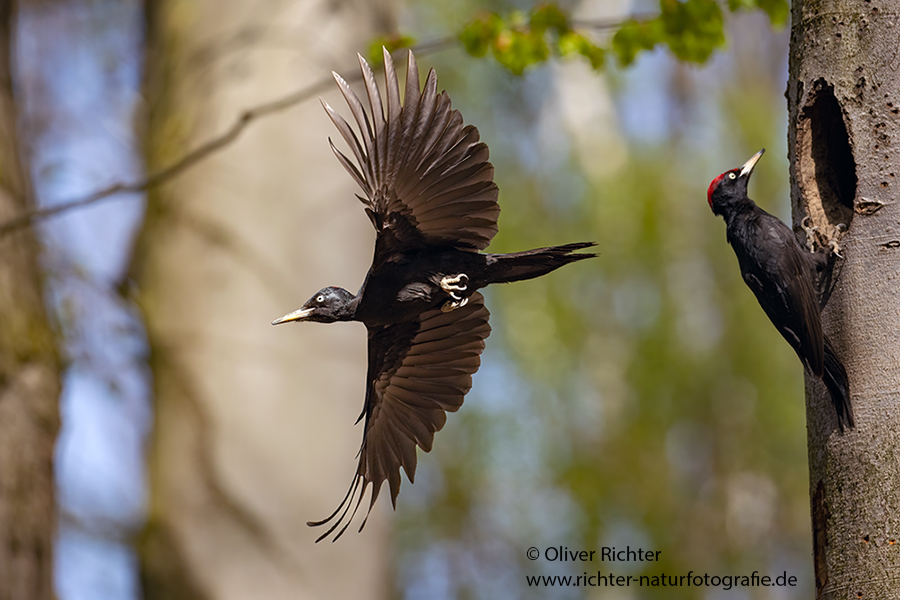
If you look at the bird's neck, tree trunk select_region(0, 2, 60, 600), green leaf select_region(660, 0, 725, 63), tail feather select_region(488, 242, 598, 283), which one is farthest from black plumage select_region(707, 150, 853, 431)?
tree trunk select_region(0, 2, 60, 600)

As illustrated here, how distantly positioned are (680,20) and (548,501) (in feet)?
36.9

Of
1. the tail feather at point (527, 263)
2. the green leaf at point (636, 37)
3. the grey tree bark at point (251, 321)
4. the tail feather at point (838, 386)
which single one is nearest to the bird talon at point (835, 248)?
Result: the tail feather at point (838, 386)

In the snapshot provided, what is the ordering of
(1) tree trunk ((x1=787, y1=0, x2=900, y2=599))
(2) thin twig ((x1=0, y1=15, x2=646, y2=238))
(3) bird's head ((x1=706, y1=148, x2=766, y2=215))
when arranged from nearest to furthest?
(1) tree trunk ((x1=787, y1=0, x2=900, y2=599))
(3) bird's head ((x1=706, y1=148, x2=766, y2=215))
(2) thin twig ((x1=0, y1=15, x2=646, y2=238))

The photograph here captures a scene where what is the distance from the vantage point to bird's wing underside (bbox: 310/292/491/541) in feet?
6.06

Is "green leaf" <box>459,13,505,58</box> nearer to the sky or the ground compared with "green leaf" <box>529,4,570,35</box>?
nearer to the ground

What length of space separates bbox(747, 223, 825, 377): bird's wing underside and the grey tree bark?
348cm

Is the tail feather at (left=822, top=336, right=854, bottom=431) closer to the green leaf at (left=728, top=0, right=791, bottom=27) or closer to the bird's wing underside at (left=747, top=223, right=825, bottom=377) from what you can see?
the bird's wing underside at (left=747, top=223, right=825, bottom=377)

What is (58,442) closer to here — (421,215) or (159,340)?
(159,340)

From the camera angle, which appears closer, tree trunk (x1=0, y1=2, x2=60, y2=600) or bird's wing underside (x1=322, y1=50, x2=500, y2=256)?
bird's wing underside (x1=322, y1=50, x2=500, y2=256)

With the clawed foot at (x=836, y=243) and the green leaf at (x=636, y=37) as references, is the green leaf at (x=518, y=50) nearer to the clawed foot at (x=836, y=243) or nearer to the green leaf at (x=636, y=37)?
the green leaf at (x=636, y=37)

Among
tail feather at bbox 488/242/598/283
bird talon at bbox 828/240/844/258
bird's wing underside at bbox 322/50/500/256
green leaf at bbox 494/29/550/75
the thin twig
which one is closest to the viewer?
bird's wing underside at bbox 322/50/500/256

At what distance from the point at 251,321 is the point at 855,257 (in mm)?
3793

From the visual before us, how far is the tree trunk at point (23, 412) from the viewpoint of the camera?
169 inches

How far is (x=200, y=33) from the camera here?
576 cm
